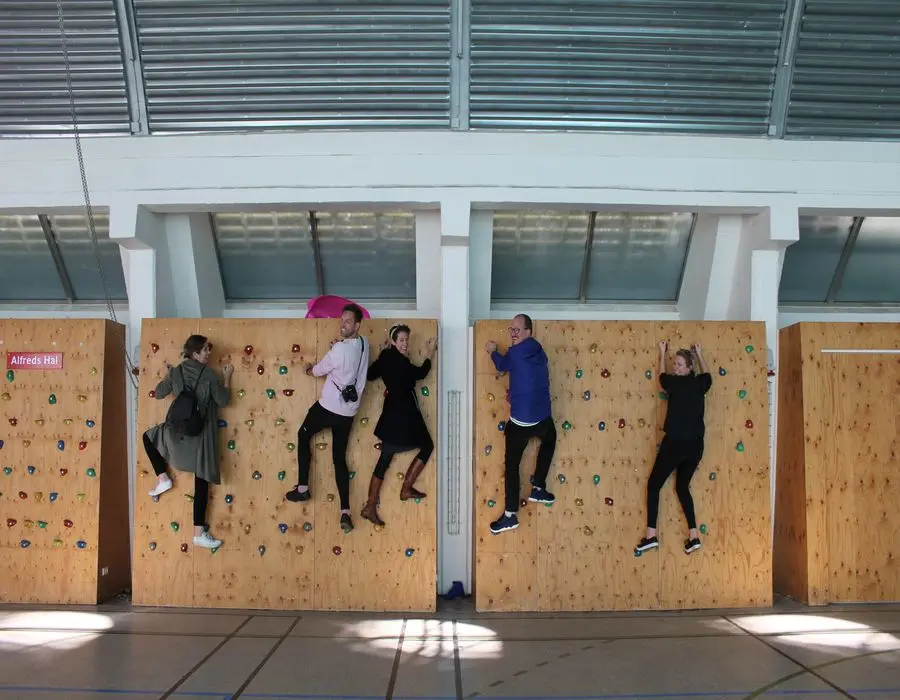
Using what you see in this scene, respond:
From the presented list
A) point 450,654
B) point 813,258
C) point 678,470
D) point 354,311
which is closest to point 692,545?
point 678,470

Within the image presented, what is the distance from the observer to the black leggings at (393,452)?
543 centimetres

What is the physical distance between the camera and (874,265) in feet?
22.2

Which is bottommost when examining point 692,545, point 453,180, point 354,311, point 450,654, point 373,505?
point 450,654

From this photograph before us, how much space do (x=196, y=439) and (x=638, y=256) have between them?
4.36 meters

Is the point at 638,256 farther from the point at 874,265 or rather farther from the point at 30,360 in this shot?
the point at 30,360

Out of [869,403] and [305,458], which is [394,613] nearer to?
[305,458]

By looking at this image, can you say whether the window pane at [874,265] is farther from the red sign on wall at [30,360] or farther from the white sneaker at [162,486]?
the red sign on wall at [30,360]

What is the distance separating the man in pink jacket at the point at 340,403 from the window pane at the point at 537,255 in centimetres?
180

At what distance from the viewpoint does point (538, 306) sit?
6.79 meters

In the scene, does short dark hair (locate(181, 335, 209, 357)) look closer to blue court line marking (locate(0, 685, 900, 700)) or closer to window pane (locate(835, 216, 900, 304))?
blue court line marking (locate(0, 685, 900, 700))

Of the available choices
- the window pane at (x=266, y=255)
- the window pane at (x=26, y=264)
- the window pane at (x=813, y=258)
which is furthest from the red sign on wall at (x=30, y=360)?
the window pane at (x=813, y=258)

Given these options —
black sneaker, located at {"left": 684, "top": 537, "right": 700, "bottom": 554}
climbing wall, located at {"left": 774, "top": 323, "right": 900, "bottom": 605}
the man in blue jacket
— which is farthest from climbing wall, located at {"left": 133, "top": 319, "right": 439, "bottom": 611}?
climbing wall, located at {"left": 774, "top": 323, "right": 900, "bottom": 605}

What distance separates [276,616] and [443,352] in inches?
98.1

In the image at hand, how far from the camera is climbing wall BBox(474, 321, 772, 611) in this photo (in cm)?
553
